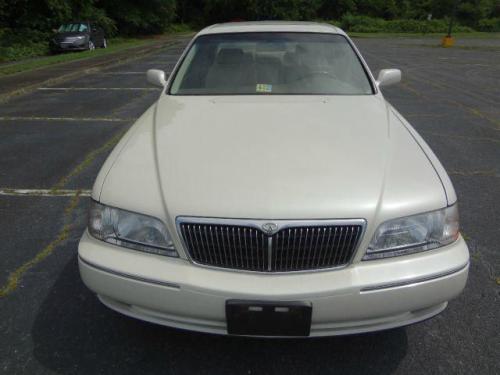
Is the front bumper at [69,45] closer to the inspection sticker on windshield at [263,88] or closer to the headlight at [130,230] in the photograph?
the inspection sticker on windshield at [263,88]

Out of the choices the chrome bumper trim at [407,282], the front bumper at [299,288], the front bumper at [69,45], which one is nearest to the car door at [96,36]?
the front bumper at [69,45]

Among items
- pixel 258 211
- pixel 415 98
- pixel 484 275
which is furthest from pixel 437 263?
pixel 415 98

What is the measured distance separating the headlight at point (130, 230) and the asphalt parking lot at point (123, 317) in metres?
0.60

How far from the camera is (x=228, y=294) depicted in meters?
1.71

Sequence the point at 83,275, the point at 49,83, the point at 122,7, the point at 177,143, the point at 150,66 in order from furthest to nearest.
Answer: the point at 122,7, the point at 150,66, the point at 49,83, the point at 177,143, the point at 83,275

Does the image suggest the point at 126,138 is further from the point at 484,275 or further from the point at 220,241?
the point at 484,275

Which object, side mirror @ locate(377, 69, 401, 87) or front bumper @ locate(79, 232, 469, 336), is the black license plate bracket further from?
side mirror @ locate(377, 69, 401, 87)

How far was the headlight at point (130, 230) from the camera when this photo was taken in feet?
6.03

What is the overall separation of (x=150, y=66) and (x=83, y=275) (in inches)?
502

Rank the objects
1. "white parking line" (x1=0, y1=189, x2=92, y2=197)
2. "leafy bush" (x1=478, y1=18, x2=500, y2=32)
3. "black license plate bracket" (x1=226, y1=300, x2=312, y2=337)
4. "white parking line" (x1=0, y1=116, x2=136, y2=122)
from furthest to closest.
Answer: "leafy bush" (x1=478, y1=18, x2=500, y2=32), "white parking line" (x1=0, y1=116, x2=136, y2=122), "white parking line" (x1=0, y1=189, x2=92, y2=197), "black license plate bracket" (x1=226, y1=300, x2=312, y2=337)

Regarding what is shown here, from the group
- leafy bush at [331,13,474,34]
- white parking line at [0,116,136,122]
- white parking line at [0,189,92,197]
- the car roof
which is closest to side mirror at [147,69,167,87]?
the car roof

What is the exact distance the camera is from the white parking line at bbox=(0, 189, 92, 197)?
394 centimetres

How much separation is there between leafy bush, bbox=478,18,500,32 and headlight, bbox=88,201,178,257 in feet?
168

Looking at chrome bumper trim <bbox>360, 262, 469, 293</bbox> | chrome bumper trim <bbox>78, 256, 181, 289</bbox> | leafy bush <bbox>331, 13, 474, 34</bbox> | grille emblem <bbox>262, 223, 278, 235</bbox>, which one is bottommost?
leafy bush <bbox>331, 13, 474, 34</bbox>
